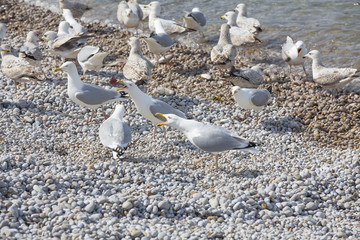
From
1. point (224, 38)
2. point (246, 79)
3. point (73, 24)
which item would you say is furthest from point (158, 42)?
point (73, 24)

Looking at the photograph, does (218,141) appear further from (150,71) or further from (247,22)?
(247,22)

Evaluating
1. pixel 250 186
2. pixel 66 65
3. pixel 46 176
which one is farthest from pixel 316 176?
pixel 66 65

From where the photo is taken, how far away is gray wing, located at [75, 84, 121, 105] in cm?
752

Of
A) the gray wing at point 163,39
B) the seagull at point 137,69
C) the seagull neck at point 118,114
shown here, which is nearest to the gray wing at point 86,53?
the seagull at point 137,69

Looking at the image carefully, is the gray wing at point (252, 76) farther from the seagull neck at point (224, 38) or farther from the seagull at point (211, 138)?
the seagull at point (211, 138)

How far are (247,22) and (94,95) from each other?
529 cm

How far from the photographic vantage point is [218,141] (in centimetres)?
621

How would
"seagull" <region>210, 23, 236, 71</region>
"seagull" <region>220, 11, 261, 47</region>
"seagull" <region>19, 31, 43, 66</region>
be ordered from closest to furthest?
"seagull" <region>19, 31, 43, 66</region> → "seagull" <region>210, 23, 236, 71</region> → "seagull" <region>220, 11, 261, 47</region>

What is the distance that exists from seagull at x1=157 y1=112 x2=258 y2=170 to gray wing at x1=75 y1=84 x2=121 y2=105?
1.45m

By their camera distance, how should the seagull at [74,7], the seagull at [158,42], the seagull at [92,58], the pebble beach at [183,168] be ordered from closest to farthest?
1. the pebble beach at [183,168]
2. the seagull at [92,58]
3. the seagull at [158,42]
4. the seagull at [74,7]

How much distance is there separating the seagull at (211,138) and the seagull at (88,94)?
145 cm

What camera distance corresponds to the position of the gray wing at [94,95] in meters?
7.52

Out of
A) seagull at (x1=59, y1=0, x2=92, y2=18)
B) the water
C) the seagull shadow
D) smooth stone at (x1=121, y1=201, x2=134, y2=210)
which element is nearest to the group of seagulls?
the seagull shadow

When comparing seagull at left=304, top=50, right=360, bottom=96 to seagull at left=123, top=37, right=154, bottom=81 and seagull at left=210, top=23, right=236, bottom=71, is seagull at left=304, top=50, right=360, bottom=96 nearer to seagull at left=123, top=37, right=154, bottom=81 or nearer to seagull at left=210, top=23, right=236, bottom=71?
seagull at left=210, top=23, right=236, bottom=71
